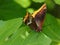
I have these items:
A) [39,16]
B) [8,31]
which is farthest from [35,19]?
[8,31]

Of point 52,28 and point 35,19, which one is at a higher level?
point 35,19

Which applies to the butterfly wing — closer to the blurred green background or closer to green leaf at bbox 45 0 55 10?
the blurred green background

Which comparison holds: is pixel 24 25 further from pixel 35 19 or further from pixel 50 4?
pixel 50 4

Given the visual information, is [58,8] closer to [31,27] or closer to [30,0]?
[30,0]

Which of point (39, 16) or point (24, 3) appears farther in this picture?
point (24, 3)

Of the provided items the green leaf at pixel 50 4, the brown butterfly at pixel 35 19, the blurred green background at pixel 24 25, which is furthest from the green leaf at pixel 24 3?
the brown butterfly at pixel 35 19

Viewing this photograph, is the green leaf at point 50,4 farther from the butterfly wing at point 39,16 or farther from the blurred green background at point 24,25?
the butterfly wing at point 39,16

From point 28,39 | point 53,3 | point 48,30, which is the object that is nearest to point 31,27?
point 28,39
